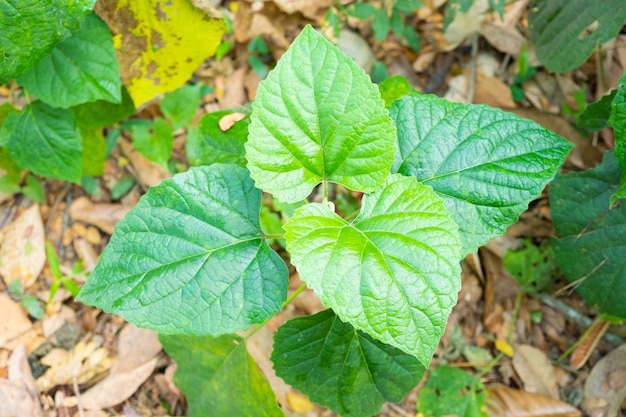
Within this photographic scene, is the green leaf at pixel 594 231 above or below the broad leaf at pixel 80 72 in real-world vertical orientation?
below

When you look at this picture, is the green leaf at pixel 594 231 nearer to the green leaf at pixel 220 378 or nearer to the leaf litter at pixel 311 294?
the leaf litter at pixel 311 294

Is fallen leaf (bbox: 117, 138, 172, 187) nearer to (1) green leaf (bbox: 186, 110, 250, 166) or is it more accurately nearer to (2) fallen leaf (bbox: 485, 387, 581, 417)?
(1) green leaf (bbox: 186, 110, 250, 166)

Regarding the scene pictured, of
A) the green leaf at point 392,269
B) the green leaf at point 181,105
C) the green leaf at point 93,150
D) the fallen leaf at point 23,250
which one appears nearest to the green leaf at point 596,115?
the green leaf at point 392,269

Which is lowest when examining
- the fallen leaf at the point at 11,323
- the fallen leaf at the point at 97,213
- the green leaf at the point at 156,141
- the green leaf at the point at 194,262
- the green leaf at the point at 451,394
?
the green leaf at the point at 451,394

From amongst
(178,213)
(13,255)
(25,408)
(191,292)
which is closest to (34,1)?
(178,213)

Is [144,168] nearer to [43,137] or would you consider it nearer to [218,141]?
[43,137]

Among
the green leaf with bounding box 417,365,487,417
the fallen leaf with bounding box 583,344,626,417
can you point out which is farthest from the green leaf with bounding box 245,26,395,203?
the fallen leaf with bounding box 583,344,626,417

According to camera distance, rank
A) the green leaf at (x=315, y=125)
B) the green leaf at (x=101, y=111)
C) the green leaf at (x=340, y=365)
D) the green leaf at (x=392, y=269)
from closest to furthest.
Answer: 1. the green leaf at (x=392, y=269)
2. the green leaf at (x=315, y=125)
3. the green leaf at (x=340, y=365)
4. the green leaf at (x=101, y=111)
